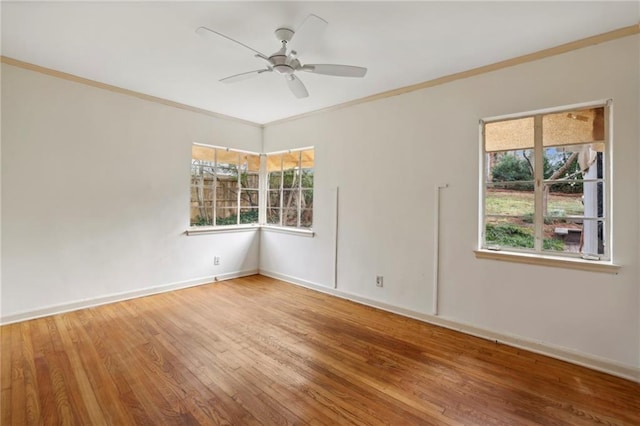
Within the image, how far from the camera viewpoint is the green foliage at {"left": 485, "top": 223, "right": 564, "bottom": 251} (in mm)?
2615

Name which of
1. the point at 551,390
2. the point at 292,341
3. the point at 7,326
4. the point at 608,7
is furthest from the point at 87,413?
the point at 608,7

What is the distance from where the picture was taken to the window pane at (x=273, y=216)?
16.4 feet

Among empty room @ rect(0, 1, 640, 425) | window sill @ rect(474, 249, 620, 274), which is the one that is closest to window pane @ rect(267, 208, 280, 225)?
empty room @ rect(0, 1, 640, 425)

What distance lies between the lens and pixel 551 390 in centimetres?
202

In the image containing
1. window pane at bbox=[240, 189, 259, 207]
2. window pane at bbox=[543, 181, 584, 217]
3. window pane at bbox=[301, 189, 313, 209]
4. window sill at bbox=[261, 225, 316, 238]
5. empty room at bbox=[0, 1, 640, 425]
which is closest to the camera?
empty room at bbox=[0, 1, 640, 425]

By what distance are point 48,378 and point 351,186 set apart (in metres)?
3.27

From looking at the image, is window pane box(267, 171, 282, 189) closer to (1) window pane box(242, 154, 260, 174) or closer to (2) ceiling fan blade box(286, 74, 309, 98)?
(1) window pane box(242, 154, 260, 174)

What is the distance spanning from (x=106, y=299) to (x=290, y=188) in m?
2.79

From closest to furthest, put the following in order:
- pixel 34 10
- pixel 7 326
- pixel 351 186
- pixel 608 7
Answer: pixel 608 7, pixel 34 10, pixel 7 326, pixel 351 186

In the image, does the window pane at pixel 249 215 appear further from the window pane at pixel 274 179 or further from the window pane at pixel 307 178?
the window pane at pixel 307 178

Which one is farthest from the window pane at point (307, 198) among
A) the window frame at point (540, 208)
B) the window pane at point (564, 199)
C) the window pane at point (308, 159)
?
the window pane at point (564, 199)

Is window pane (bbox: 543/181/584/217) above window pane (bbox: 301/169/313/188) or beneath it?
beneath

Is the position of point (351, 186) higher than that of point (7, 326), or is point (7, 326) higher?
point (351, 186)

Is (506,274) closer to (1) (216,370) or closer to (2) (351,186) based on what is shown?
(2) (351,186)
